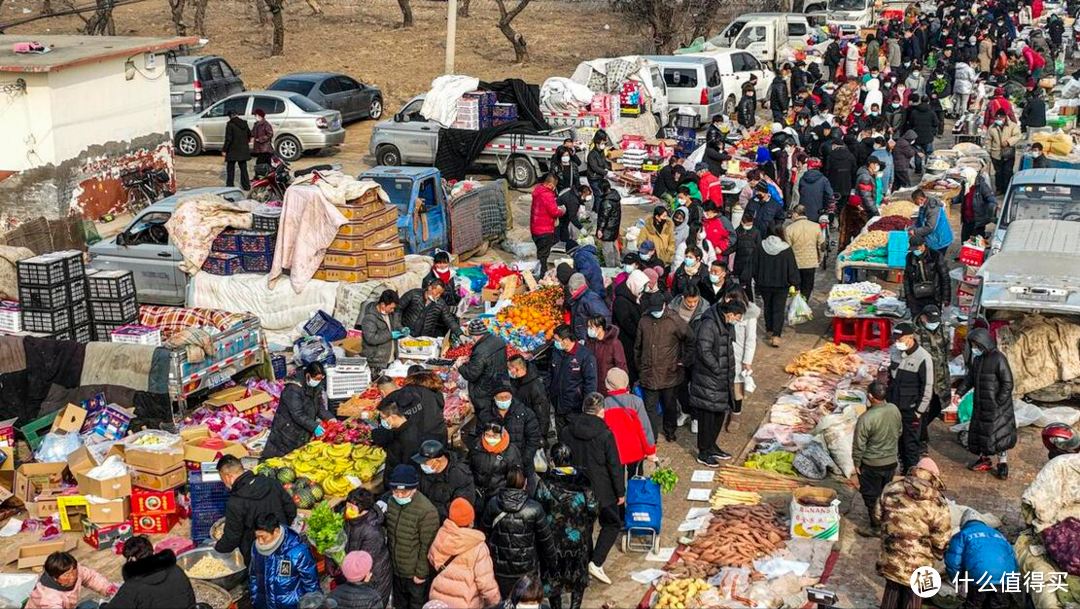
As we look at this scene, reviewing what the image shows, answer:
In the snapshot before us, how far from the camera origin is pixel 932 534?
9.61 meters

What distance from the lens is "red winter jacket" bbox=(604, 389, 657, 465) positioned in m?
11.3

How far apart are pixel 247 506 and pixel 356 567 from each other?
1.63 meters

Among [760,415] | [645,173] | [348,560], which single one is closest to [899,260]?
[760,415]

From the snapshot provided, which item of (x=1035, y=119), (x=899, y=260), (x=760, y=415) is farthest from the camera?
(x=1035, y=119)

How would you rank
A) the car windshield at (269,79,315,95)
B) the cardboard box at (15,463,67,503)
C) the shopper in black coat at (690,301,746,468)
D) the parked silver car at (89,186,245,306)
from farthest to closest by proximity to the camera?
the car windshield at (269,79,315,95)
the parked silver car at (89,186,245,306)
the shopper in black coat at (690,301,746,468)
the cardboard box at (15,463,67,503)

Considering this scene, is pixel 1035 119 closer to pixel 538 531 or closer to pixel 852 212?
pixel 852 212

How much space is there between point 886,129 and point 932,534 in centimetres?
1367

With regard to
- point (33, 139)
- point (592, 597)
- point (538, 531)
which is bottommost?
point (592, 597)

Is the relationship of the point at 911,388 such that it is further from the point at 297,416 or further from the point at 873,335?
the point at 297,416

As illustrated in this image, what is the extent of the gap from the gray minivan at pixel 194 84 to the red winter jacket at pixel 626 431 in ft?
67.8

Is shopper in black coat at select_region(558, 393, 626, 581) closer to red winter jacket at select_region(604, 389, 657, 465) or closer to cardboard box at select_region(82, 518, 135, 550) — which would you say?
red winter jacket at select_region(604, 389, 657, 465)

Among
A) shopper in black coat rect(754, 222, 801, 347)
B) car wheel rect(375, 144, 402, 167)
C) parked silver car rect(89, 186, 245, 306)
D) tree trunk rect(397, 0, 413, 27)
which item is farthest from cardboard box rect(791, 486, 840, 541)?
tree trunk rect(397, 0, 413, 27)

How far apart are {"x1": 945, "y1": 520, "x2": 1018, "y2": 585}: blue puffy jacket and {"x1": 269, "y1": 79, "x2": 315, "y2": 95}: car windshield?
22.4 metres

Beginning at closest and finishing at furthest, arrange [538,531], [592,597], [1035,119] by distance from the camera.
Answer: [538,531] < [592,597] < [1035,119]
